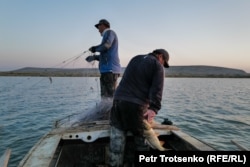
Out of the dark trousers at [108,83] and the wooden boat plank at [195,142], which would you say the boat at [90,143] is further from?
the dark trousers at [108,83]

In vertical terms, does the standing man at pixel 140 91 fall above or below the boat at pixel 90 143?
above

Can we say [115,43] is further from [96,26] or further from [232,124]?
[232,124]

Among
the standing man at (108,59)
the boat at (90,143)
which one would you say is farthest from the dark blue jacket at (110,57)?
the boat at (90,143)

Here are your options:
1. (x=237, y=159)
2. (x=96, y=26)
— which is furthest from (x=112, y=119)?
(x=96, y=26)

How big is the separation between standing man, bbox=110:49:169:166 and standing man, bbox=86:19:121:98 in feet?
6.75

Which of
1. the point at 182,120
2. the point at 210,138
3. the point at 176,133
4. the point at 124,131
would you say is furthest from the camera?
the point at 182,120

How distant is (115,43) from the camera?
6.61m

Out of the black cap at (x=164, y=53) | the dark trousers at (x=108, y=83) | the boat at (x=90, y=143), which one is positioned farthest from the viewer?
the dark trousers at (x=108, y=83)

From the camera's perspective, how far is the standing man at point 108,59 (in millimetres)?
6258

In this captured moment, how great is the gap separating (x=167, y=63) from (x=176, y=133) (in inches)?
77.3

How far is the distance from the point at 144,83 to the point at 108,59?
260cm

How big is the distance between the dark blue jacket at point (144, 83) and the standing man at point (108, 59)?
2.06m

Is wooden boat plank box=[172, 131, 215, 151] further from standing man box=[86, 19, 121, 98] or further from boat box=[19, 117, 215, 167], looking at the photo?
standing man box=[86, 19, 121, 98]

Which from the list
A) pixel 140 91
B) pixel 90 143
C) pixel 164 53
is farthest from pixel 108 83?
pixel 164 53
